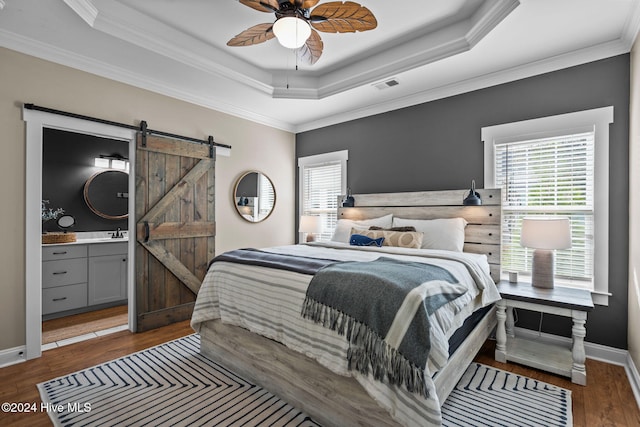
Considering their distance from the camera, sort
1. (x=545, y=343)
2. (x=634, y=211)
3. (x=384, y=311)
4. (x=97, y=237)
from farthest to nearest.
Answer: (x=97, y=237) → (x=545, y=343) → (x=634, y=211) → (x=384, y=311)

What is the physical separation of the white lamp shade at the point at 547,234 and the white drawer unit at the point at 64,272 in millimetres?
4822

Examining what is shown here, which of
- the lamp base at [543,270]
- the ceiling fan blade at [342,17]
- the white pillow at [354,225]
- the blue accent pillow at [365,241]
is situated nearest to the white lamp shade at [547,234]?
the lamp base at [543,270]

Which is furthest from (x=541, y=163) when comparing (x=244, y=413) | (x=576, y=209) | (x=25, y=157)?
(x=25, y=157)

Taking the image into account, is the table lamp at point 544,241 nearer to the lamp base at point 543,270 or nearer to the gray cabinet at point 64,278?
the lamp base at point 543,270

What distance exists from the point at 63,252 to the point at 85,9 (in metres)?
2.77

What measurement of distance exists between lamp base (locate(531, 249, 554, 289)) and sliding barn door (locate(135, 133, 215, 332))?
11.4 feet

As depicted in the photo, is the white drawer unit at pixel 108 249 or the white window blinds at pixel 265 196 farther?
the white window blinds at pixel 265 196

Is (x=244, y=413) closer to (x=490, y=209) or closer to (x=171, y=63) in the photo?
(x=490, y=209)

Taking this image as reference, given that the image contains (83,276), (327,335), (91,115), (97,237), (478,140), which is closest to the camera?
(327,335)

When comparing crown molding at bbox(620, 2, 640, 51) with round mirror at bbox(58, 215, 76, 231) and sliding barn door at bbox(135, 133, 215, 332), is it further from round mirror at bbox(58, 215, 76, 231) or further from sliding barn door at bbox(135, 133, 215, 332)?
round mirror at bbox(58, 215, 76, 231)

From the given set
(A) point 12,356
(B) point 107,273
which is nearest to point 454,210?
(A) point 12,356

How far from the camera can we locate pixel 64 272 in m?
→ 3.76

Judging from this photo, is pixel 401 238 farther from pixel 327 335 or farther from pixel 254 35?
pixel 254 35

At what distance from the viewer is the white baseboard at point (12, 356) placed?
254 cm
